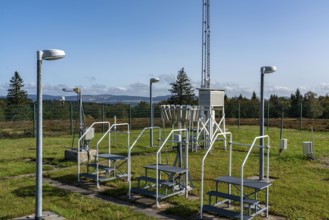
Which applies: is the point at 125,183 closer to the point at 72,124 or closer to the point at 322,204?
the point at 322,204

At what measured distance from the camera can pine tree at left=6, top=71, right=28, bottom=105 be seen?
51.8 m

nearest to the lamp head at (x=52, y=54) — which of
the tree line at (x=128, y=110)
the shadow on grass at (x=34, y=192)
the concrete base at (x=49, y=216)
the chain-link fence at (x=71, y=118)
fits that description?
the concrete base at (x=49, y=216)

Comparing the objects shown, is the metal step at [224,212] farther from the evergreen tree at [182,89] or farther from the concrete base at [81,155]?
the evergreen tree at [182,89]

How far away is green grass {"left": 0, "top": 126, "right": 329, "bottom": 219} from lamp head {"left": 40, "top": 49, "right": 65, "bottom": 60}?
2487 mm

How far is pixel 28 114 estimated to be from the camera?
19.2 meters

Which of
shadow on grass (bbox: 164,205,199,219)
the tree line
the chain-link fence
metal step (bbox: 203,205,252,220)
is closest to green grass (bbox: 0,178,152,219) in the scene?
shadow on grass (bbox: 164,205,199,219)

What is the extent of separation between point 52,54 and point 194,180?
462 centimetres

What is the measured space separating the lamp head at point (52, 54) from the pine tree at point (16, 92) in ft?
166

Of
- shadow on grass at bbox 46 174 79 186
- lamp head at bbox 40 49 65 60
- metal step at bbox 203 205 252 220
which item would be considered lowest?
shadow on grass at bbox 46 174 79 186

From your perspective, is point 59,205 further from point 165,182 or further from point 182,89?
point 182,89

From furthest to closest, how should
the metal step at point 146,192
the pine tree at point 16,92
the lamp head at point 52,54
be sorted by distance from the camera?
the pine tree at point 16,92
the metal step at point 146,192
the lamp head at point 52,54

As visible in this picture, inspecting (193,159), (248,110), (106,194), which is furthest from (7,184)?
(248,110)

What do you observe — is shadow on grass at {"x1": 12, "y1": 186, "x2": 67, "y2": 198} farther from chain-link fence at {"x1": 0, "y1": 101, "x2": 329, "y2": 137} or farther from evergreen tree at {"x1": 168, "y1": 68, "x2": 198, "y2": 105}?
evergreen tree at {"x1": 168, "y1": 68, "x2": 198, "y2": 105}

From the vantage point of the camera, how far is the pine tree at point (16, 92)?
51844 millimetres
